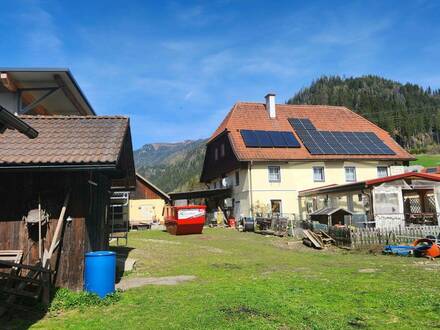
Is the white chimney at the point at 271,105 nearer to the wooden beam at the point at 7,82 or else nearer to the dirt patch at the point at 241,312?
the wooden beam at the point at 7,82

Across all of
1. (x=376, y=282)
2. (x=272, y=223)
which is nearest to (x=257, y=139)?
(x=272, y=223)

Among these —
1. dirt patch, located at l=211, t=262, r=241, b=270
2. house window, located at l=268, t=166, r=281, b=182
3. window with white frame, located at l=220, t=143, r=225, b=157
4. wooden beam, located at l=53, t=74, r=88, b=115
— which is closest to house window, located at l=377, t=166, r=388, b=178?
house window, located at l=268, t=166, r=281, b=182

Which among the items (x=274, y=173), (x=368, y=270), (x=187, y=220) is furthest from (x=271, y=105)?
(x=368, y=270)

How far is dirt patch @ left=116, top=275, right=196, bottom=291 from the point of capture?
10555 mm

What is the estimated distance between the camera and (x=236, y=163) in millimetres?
35000

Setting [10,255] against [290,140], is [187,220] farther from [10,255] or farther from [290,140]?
[10,255]

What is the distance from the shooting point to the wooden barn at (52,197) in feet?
29.5

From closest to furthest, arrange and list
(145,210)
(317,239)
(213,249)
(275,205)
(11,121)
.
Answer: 1. (11,121)
2. (213,249)
3. (317,239)
4. (275,205)
5. (145,210)

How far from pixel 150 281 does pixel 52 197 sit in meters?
3.54

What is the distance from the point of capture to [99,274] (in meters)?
9.00

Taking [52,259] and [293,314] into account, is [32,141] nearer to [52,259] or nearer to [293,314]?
[52,259]

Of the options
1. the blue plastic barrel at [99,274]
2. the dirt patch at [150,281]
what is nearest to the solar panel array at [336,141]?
the dirt patch at [150,281]

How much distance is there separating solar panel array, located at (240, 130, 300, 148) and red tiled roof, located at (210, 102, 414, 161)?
0.38 meters

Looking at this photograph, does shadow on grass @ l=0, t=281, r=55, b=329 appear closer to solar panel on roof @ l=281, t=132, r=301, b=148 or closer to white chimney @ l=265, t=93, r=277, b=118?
solar panel on roof @ l=281, t=132, r=301, b=148
